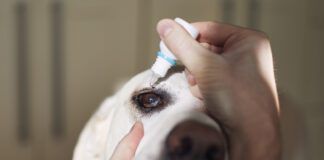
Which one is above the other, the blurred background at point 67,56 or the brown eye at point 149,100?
the brown eye at point 149,100

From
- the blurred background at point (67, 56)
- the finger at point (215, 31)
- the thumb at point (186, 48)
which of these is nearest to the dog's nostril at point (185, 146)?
the thumb at point (186, 48)

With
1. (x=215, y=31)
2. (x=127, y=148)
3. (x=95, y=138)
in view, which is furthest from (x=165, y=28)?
(x=95, y=138)

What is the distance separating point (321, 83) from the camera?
278cm

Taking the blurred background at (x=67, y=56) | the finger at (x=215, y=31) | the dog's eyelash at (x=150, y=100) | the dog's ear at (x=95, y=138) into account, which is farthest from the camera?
the blurred background at (x=67, y=56)

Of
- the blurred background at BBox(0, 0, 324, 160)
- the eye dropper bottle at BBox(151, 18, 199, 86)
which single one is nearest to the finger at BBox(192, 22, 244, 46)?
the eye dropper bottle at BBox(151, 18, 199, 86)

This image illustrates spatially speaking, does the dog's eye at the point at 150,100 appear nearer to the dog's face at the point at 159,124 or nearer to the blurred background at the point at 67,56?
the dog's face at the point at 159,124

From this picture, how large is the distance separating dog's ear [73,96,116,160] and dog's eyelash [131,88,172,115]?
0.45 feet

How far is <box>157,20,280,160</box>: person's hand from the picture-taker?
86 cm

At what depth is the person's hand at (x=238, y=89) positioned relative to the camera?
0.86 meters

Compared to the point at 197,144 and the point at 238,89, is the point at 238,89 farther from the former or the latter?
the point at 197,144

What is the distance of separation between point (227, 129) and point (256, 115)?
0.17 ft

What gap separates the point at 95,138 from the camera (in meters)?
1.28

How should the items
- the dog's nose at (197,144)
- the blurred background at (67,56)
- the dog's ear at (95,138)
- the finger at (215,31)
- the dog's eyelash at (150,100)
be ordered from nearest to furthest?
the dog's nose at (197,144) → the finger at (215,31) → the dog's eyelash at (150,100) → the dog's ear at (95,138) → the blurred background at (67,56)

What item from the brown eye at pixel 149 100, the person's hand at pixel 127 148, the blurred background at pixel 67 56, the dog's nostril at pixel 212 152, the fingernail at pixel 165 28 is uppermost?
the fingernail at pixel 165 28
